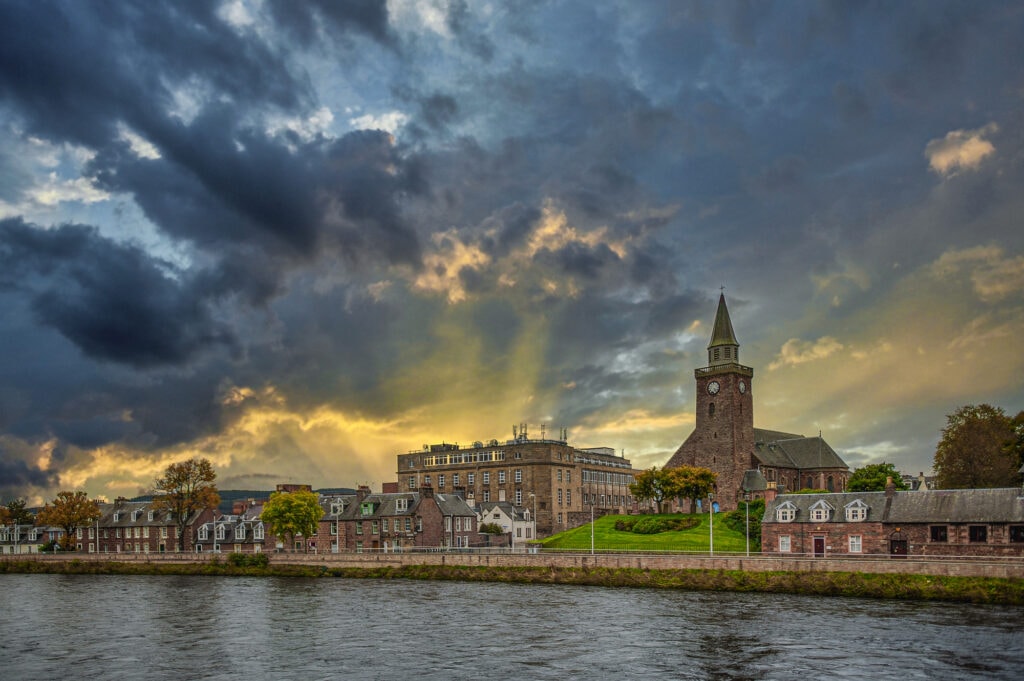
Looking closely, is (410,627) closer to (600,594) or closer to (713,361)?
(600,594)

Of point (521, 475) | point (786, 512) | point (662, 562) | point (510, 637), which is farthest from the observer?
point (521, 475)

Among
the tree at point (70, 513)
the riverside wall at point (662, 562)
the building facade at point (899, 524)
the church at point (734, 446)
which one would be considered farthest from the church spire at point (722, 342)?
the tree at point (70, 513)

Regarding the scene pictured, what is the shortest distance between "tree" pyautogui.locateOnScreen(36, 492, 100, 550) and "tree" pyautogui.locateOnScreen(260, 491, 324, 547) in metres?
45.7

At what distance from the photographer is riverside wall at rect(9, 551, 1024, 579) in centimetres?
5816

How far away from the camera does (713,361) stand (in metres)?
121

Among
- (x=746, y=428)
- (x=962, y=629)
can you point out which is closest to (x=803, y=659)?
(x=962, y=629)

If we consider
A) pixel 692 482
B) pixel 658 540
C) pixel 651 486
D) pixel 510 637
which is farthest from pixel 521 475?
pixel 510 637

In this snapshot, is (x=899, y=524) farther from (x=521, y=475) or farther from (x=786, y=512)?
(x=521, y=475)

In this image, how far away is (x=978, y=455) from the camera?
94.9 metres

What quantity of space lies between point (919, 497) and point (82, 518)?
363ft

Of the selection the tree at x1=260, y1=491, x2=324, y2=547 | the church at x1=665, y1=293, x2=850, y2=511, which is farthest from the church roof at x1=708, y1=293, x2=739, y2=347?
the tree at x1=260, y1=491, x2=324, y2=547

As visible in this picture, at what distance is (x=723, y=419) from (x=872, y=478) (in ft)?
69.4

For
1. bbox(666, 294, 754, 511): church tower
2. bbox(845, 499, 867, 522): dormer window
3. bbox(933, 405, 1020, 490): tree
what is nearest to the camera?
bbox(845, 499, 867, 522): dormer window

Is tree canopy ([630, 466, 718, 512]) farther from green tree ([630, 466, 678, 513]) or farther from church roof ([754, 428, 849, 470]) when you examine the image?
church roof ([754, 428, 849, 470])
